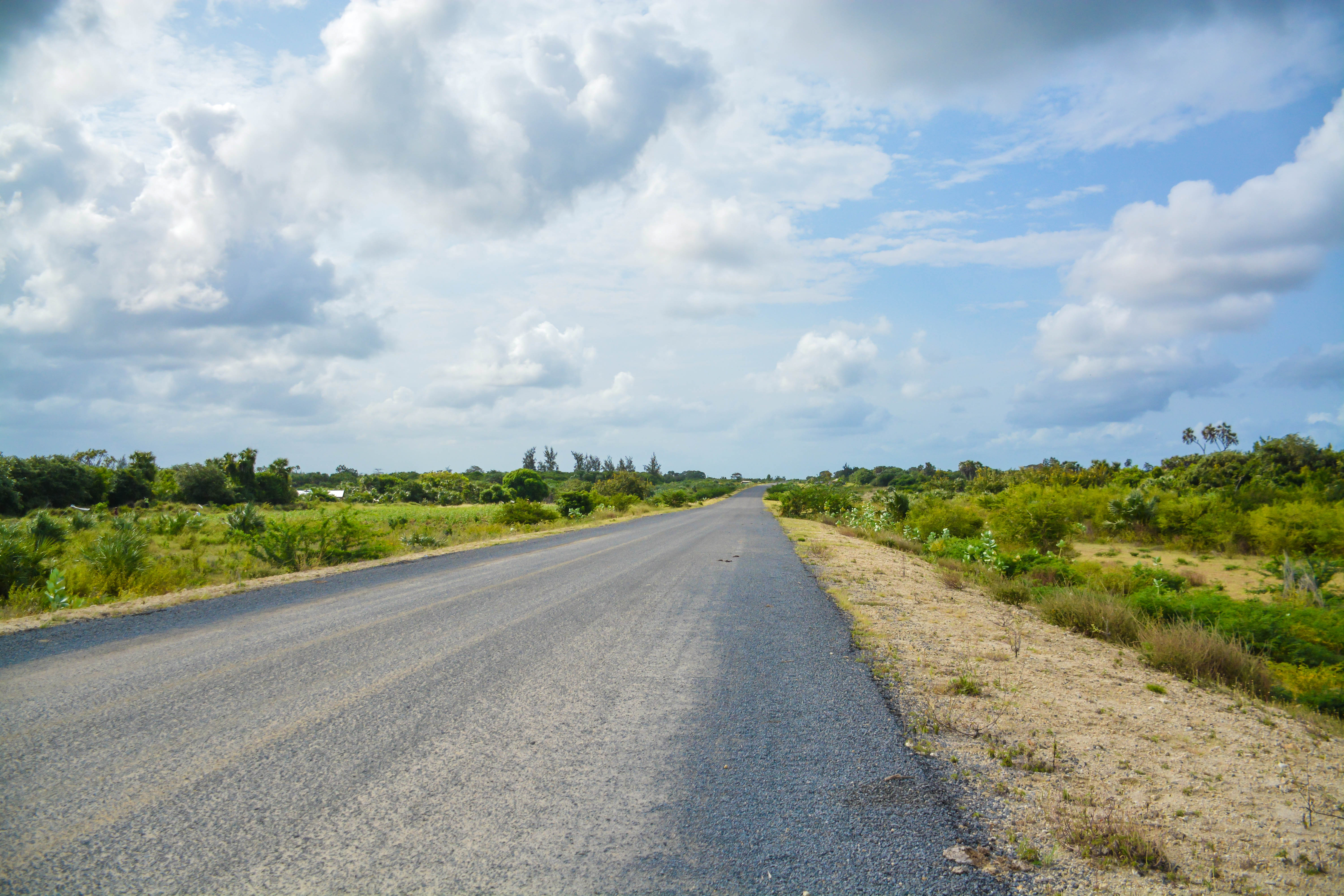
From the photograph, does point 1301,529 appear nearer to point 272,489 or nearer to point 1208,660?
point 1208,660

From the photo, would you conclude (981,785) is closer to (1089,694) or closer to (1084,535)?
(1089,694)

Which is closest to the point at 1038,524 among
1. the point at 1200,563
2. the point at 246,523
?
the point at 1200,563

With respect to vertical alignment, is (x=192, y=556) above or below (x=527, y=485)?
below

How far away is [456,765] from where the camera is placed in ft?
13.3

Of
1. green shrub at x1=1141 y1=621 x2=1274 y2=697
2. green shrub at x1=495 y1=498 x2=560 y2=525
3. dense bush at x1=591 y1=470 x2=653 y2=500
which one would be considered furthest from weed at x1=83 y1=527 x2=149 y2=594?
dense bush at x1=591 y1=470 x2=653 y2=500

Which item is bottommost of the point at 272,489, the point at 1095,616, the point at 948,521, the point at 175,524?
the point at 1095,616

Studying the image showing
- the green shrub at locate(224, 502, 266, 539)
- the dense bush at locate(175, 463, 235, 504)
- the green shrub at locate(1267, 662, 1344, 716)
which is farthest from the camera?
the dense bush at locate(175, 463, 235, 504)

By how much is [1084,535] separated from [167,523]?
3783 cm

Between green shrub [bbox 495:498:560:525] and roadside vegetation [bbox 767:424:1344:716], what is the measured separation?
56.9 feet

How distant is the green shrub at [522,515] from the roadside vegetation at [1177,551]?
1735 centimetres

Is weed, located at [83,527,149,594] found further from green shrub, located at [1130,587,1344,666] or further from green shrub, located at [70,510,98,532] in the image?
green shrub, located at [1130,587,1344,666]

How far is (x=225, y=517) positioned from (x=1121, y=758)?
140ft

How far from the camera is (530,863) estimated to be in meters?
2.98

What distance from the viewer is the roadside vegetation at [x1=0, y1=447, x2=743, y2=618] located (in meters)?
11.3
